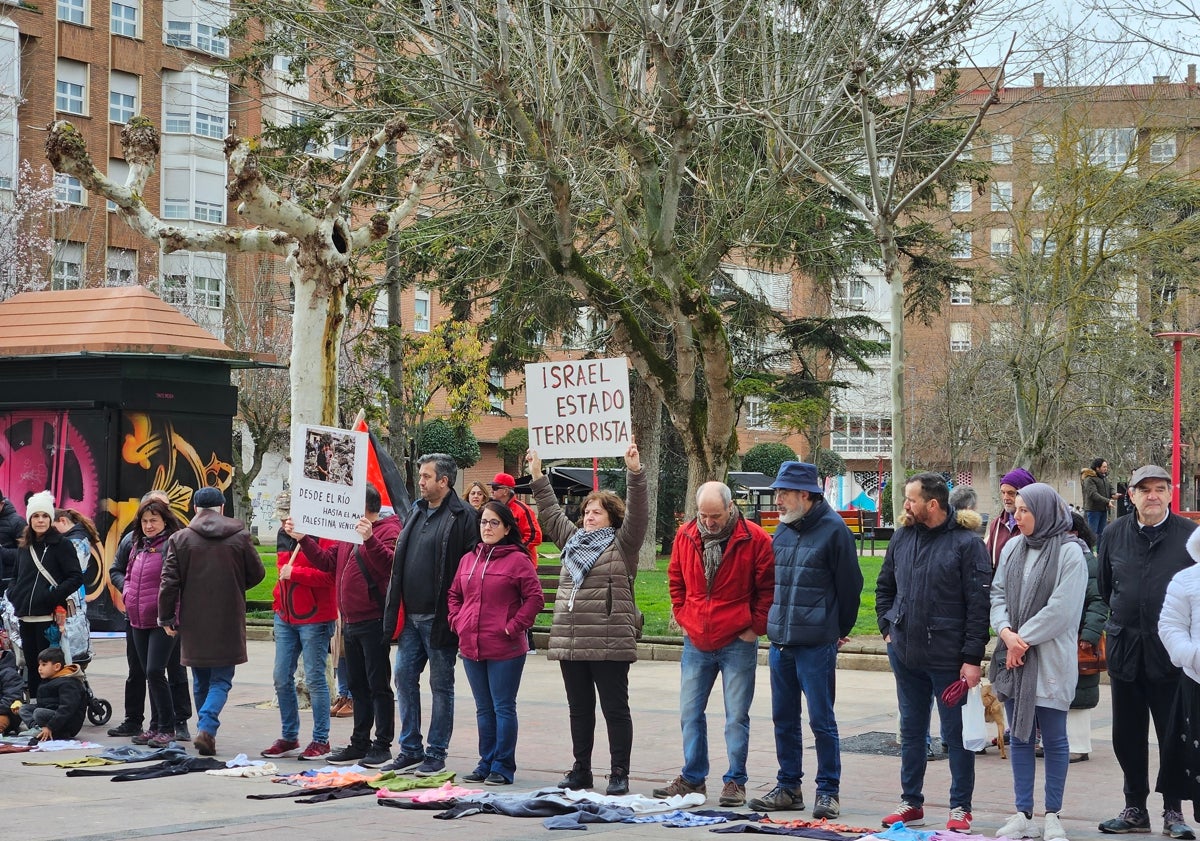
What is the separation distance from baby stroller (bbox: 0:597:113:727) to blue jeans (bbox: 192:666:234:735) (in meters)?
1.25

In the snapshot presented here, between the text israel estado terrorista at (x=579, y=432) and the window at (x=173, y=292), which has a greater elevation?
the window at (x=173, y=292)

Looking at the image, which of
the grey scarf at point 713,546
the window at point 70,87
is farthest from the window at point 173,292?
the grey scarf at point 713,546

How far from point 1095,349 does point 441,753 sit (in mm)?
18468

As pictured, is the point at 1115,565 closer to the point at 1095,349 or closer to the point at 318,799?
the point at 318,799

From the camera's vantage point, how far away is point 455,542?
9.88 m

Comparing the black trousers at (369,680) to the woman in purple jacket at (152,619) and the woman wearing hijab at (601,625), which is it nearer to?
the woman wearing hijab at (601,625)

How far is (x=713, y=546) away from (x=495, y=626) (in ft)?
5.05

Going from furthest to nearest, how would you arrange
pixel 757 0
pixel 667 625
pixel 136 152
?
pixel 667 625 < pixel 757 0 < pixel 136 152

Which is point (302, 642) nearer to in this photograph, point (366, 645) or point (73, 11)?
point (366, 645)

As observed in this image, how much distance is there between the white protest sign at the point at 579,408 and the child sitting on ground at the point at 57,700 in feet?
13.3

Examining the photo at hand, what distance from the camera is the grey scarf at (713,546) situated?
28.9 feet

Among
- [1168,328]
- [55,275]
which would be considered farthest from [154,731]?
[55,275]

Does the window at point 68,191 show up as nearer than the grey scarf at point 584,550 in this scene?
No

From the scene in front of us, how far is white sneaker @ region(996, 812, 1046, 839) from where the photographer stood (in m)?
7.71
